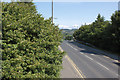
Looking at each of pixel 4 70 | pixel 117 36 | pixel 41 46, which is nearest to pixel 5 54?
pixel 4 70

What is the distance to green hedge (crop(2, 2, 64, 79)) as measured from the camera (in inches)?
198

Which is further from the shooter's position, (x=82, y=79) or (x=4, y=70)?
(x=82, y=79)

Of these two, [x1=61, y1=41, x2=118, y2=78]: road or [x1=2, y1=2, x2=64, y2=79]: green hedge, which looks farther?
[x1=61, y1=41, x2=118, y2=78]: road

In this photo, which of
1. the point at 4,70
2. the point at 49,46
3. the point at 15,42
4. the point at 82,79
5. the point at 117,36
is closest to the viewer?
the point at 4,70

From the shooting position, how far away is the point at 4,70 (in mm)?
4879

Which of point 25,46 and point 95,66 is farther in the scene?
point 95,66

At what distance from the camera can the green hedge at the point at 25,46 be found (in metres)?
5.03

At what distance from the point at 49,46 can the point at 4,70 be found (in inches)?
90.7

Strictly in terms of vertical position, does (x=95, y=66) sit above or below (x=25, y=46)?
below

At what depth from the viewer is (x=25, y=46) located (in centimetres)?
535

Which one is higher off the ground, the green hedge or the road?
the green hedge

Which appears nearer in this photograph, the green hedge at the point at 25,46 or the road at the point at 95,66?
the green hedge at the point at 25,46

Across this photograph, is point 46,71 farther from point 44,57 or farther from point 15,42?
point 15,42

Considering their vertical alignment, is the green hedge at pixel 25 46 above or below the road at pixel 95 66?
above
